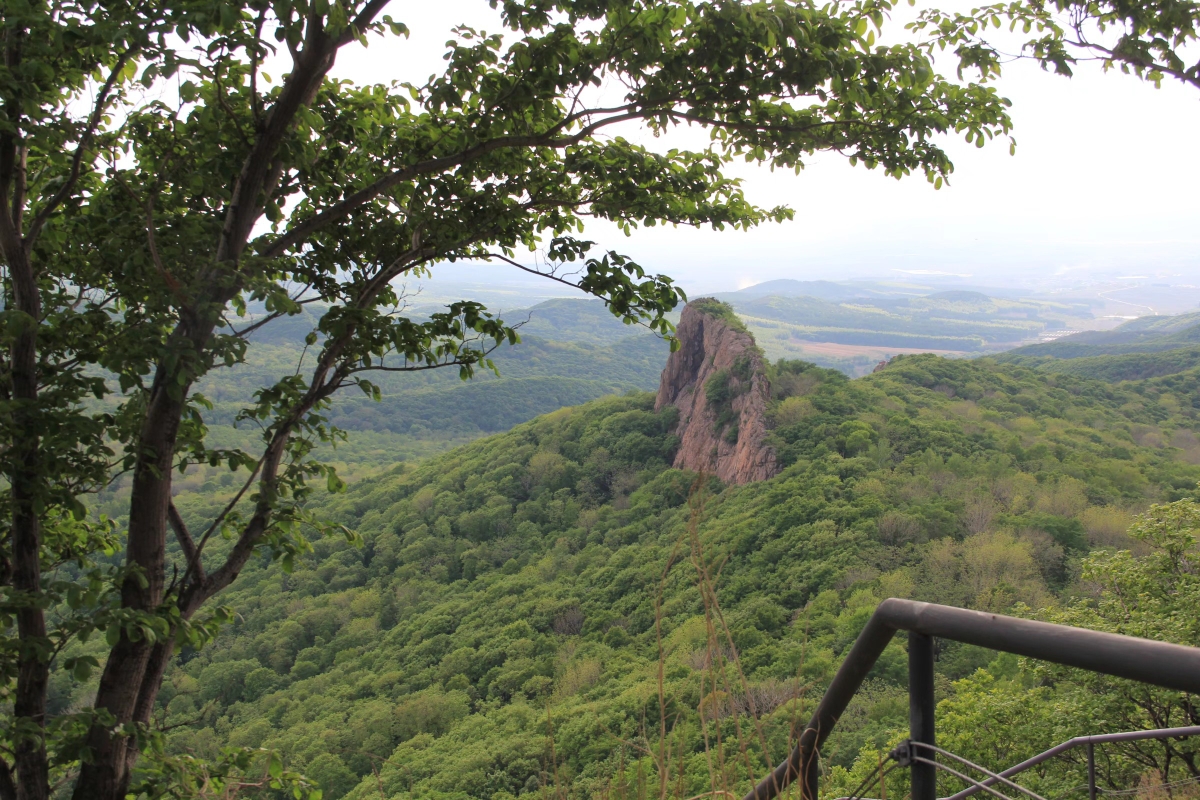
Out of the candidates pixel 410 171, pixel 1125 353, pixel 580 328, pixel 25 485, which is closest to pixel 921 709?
pixel 410 171

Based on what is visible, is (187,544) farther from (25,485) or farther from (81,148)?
(81,148)

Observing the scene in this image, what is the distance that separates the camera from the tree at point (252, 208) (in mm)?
3330

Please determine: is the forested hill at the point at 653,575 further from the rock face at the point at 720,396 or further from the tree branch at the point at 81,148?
the tree branch at the point at 81,148

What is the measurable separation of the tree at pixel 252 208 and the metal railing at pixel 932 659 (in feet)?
8.69

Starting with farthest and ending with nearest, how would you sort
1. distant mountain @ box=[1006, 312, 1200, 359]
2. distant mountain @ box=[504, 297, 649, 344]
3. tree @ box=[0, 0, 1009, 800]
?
distant mountain @ box=[504, 297, 649, 344] < distant mountain @ box=[1006, 312, 1200, 359] < tree @ box=[0, 0, 1009, 800]

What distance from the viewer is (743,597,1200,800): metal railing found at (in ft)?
3.79

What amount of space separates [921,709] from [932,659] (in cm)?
14

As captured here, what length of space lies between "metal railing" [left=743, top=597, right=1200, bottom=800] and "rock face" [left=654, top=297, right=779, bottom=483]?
33.8m

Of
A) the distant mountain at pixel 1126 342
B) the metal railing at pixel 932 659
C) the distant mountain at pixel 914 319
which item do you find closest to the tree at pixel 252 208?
the metal railing at pixel 932 659

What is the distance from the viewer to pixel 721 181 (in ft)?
17.0

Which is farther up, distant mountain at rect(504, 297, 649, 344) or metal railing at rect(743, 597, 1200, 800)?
distant mountain at rect(504, 297, 649, 344)

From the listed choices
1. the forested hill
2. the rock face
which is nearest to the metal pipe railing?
the forested hill

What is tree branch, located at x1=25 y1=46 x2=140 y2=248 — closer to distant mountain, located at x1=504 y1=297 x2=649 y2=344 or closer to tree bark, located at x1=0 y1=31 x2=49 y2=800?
tree bark, located at x1=0 y1=31 x2=49 y2=800

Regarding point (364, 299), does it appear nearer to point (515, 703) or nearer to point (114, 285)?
point (114, 285)
